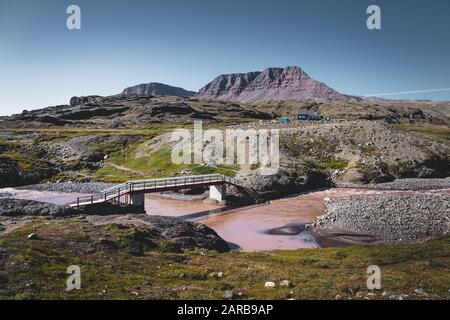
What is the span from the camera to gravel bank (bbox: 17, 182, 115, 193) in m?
77.4

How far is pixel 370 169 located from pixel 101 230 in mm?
69918

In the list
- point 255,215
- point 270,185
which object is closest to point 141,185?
point 255,215

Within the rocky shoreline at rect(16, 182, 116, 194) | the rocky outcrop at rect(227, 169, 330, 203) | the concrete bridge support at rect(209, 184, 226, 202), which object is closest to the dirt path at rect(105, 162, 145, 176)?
the rocky shoreline at rect(16, 182, 116, 194)

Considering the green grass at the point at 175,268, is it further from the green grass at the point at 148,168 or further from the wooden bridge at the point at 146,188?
the green grass at the point at 148,168

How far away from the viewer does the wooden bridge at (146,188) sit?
45594 millimetres

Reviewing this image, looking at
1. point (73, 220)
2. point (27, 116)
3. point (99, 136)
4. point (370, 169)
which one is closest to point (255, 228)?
point (73, 220)

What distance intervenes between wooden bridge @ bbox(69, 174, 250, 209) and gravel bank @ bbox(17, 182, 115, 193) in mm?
14628

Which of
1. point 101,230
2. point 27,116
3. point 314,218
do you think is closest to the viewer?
point 101,230

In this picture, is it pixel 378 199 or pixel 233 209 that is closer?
pixel 378 199

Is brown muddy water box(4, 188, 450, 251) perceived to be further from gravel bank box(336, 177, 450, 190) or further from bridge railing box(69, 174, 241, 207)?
bridge railing box(69, 174, 241, 207)

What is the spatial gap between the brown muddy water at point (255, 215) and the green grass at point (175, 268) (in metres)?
8.18

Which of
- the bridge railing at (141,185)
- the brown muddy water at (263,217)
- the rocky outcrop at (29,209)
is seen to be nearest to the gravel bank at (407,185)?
the brown muddy water at (263,217)
